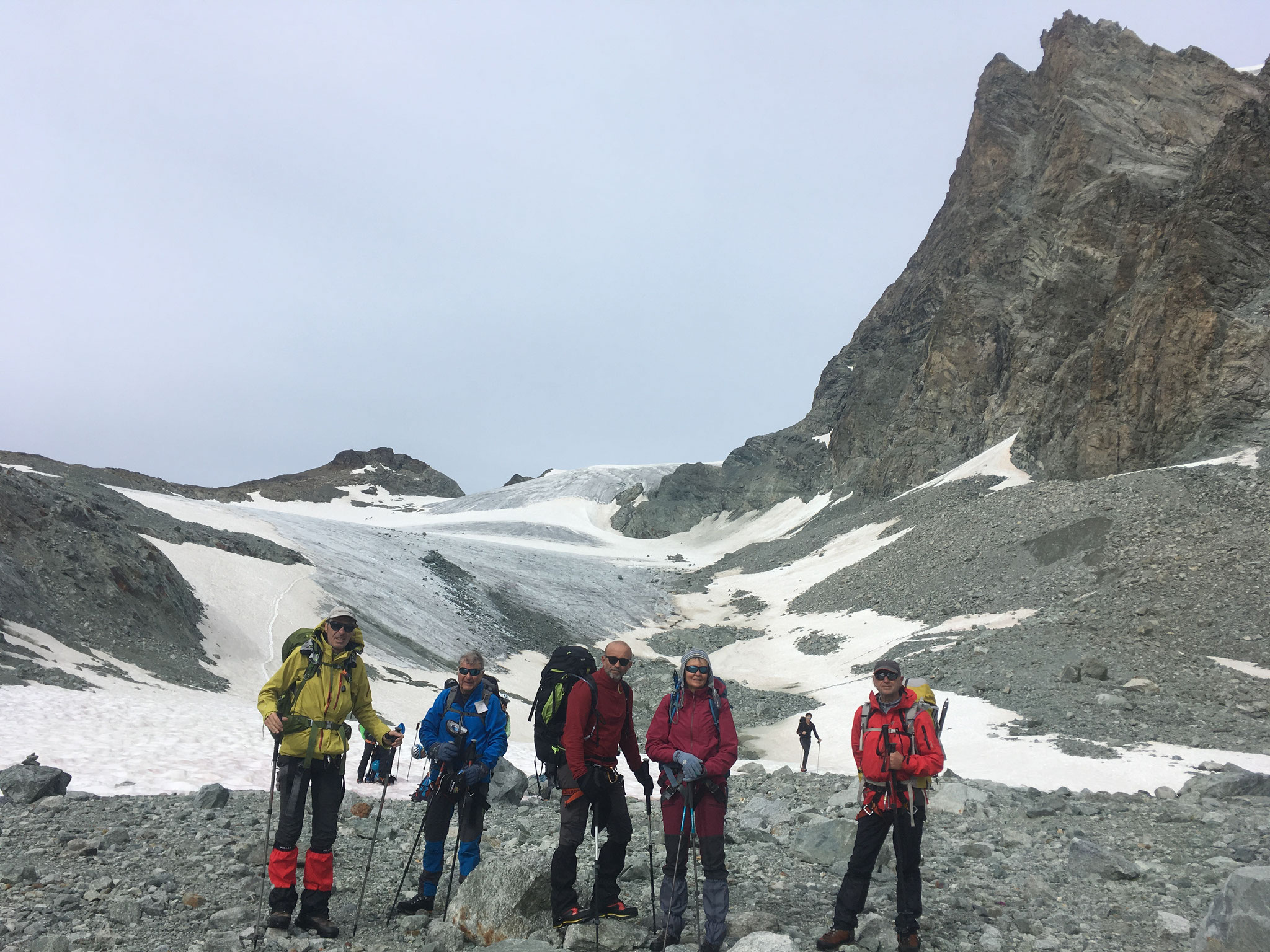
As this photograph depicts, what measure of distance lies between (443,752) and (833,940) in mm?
3019

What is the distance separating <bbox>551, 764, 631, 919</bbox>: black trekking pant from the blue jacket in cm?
65

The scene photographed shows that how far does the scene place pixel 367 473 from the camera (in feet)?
431

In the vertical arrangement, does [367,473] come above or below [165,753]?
above

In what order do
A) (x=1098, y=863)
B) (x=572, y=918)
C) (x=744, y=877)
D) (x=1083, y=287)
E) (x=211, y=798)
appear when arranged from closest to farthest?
(x=572, y=918) < (x=1098, y=863) < (x=744, y=877) < (x=211, y=798) < (x=1083, y=287)

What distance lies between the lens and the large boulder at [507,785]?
10234 millimetres

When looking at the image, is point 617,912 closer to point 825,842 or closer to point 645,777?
point 645,777

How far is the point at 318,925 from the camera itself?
5152mm

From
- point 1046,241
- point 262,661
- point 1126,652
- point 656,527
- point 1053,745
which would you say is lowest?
point 262,661

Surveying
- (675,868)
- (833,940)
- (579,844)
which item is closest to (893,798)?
(833,940)

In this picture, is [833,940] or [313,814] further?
[313,814]

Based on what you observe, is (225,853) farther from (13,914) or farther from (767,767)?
(767,767)

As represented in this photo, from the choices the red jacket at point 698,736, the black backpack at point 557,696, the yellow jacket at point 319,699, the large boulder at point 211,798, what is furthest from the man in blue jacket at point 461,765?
the large boulder at point 211,798

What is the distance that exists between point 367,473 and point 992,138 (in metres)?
105

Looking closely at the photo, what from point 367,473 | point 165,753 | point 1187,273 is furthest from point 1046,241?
point 367,473
